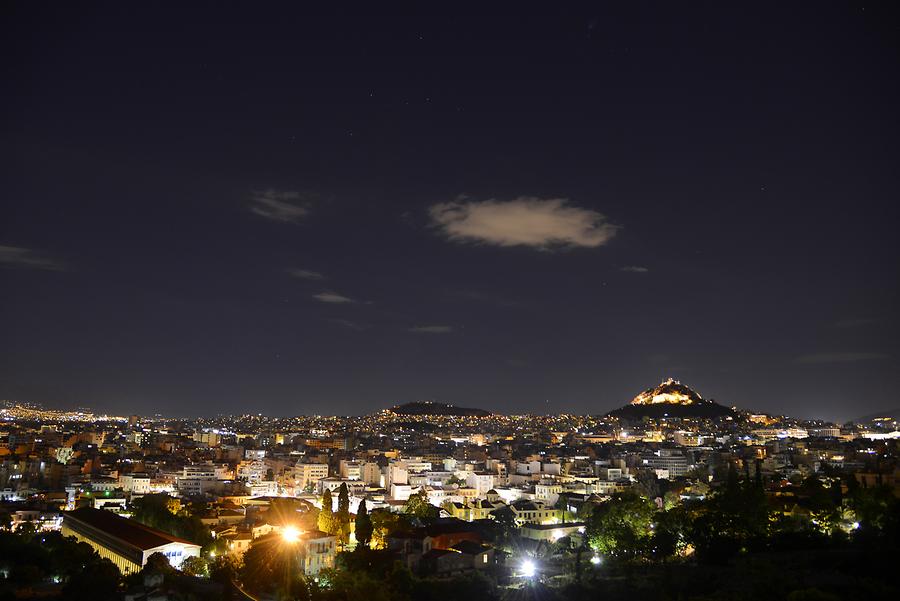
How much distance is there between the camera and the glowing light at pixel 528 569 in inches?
752

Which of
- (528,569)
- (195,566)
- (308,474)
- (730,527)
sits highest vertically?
(308,474)

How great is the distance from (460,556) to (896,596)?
32.8ft

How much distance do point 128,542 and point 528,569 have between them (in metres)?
9.57

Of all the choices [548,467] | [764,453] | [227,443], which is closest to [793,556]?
[548,467]

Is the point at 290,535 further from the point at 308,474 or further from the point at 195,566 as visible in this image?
the point at 308,474

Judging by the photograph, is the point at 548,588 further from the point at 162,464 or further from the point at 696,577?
the point at 162,464

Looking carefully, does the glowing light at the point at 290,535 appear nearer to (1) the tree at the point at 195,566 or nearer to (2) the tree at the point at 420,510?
(1) the tree at the point at 195,566

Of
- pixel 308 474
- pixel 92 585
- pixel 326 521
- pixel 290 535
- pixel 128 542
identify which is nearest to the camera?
pixel 92 585

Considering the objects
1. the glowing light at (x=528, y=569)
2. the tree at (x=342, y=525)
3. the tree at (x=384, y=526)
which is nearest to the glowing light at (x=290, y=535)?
the tree at (x=342, y=525)

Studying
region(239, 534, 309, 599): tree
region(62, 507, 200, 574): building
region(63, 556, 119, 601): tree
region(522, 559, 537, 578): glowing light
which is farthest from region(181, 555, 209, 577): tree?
region(522, 559, 537, 578): glowing light

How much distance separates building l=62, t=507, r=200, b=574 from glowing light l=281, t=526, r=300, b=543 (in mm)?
2185

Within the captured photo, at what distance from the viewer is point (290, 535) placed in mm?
19188

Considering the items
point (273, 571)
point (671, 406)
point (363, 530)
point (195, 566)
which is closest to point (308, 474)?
point (363, 530)

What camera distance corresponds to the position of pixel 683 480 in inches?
1499
